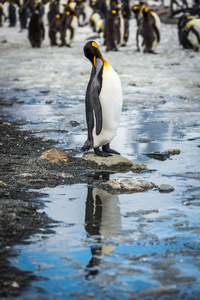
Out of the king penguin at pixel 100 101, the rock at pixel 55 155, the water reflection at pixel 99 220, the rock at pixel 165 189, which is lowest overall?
Answer: the rock at pixel 55 155

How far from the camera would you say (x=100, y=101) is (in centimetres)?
492

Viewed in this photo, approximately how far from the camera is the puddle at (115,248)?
2443 mm

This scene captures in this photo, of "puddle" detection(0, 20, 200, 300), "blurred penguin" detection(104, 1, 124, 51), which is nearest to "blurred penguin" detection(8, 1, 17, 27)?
"blurred penguin" detection(104, 1, 124, 51)

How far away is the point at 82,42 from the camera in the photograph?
67.6ft

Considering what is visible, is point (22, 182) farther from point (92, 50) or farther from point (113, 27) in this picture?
point (113, 27)

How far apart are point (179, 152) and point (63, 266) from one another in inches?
106

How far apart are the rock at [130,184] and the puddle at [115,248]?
0.13 meters

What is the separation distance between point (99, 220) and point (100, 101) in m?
1.80

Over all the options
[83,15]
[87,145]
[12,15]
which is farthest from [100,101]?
[83,15]

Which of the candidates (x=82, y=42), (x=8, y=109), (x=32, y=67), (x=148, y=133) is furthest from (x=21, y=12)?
(x=148, y=133)

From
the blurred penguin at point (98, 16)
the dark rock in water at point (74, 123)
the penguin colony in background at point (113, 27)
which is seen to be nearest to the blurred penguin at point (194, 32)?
the penguin colony in background at point (113, 27)

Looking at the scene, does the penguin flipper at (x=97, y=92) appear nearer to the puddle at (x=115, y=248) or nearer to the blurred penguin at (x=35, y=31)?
the puddle at (x=115, y=248)

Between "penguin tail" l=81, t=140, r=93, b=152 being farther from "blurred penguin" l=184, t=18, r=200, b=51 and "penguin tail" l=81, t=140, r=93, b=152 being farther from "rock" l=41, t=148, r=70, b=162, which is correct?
"blurred penguin" l=184, t=18, r=200, b=51

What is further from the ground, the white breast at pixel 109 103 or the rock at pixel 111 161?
the white breast at pixel 109 103
